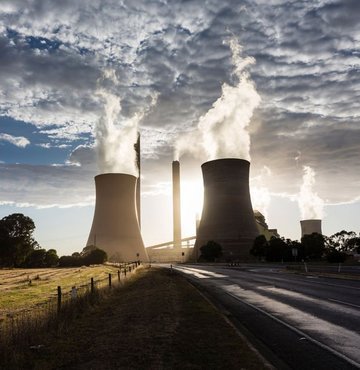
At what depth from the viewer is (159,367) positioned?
243 inches

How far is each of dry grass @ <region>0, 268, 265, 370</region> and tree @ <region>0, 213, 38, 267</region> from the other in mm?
62111

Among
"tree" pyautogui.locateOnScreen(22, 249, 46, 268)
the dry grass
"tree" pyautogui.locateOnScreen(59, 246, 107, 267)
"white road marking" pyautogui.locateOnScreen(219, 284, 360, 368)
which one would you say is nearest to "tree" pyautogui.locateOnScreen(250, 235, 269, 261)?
"tree" pyautogui.locateOnScreen(59, 246, 107, 267)

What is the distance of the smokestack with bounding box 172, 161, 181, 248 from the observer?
141 metres

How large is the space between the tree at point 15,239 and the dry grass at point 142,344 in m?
62.1

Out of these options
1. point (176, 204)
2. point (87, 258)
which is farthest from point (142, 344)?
point (176, 204)

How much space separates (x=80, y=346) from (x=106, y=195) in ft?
190

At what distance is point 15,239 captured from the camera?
6962 cm

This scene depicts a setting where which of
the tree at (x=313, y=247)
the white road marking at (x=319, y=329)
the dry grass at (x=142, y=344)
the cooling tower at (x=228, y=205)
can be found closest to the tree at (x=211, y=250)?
the cooling tower at (x=228, y=205)

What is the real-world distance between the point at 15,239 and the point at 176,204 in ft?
259

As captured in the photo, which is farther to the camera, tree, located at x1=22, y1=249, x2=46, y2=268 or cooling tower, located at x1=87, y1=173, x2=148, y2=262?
tree, located at x1=22, y1=249, x2=46, y2=268

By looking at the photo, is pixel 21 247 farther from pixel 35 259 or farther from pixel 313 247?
pixel 313 247

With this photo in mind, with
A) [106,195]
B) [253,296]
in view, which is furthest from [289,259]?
[253,296]

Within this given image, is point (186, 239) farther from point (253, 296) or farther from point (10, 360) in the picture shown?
point (10, 360)

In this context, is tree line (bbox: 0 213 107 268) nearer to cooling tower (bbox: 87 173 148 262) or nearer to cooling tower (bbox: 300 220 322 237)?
cooling tower (bbox: 87 173 148 262)
